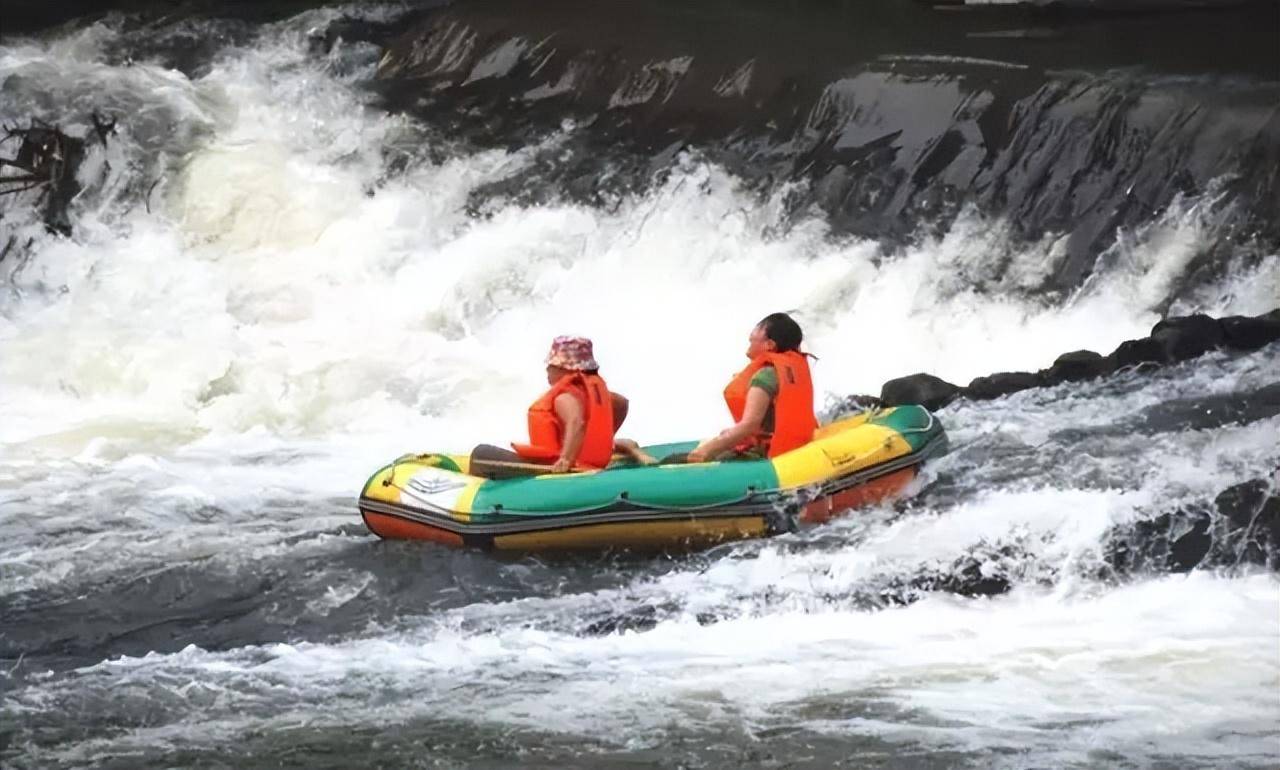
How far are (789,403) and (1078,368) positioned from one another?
2.10m

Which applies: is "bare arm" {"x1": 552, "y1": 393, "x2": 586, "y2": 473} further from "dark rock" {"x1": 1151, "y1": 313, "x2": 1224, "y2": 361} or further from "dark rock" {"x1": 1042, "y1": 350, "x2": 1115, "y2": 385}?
"dark rock" {"x1": 1151, "y1": 313, "x2": 1224, "y2": 361}

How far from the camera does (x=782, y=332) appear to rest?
7.49m

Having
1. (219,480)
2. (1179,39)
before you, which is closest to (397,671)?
(219,480)

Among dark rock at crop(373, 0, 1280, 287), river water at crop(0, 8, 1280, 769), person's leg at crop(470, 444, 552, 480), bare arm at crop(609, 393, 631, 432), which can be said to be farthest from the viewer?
dark rock at crop(373, 0, 1280, 287)

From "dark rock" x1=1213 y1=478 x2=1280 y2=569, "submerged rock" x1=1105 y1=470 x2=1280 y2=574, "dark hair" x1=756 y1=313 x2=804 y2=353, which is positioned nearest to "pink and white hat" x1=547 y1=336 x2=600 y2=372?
"dark hair" x1=756 y1=313 x2=804 y2=353

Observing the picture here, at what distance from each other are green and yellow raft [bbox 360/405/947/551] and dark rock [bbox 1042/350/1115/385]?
5.69 feet

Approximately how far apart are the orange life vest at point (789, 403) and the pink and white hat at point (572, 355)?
0.65 meters

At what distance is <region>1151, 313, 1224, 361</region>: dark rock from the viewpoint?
8.84 m

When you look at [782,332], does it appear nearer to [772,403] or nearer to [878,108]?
[772,403]

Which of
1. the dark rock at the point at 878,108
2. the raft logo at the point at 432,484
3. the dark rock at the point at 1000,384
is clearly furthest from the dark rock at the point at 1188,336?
the raft logo at the point at 432,484

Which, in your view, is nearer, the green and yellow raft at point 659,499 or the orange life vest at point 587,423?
the green and yellow raft at point 659,499

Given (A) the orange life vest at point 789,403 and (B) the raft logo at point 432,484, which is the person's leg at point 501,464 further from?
(A) the orange life vest at point 789,403

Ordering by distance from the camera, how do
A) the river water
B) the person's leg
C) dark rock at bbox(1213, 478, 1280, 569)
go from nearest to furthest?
1. the river water
2. dark rock at bbox(1213, 478, 1280, 569)
3. the person's leg

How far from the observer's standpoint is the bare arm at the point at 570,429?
7.36m
